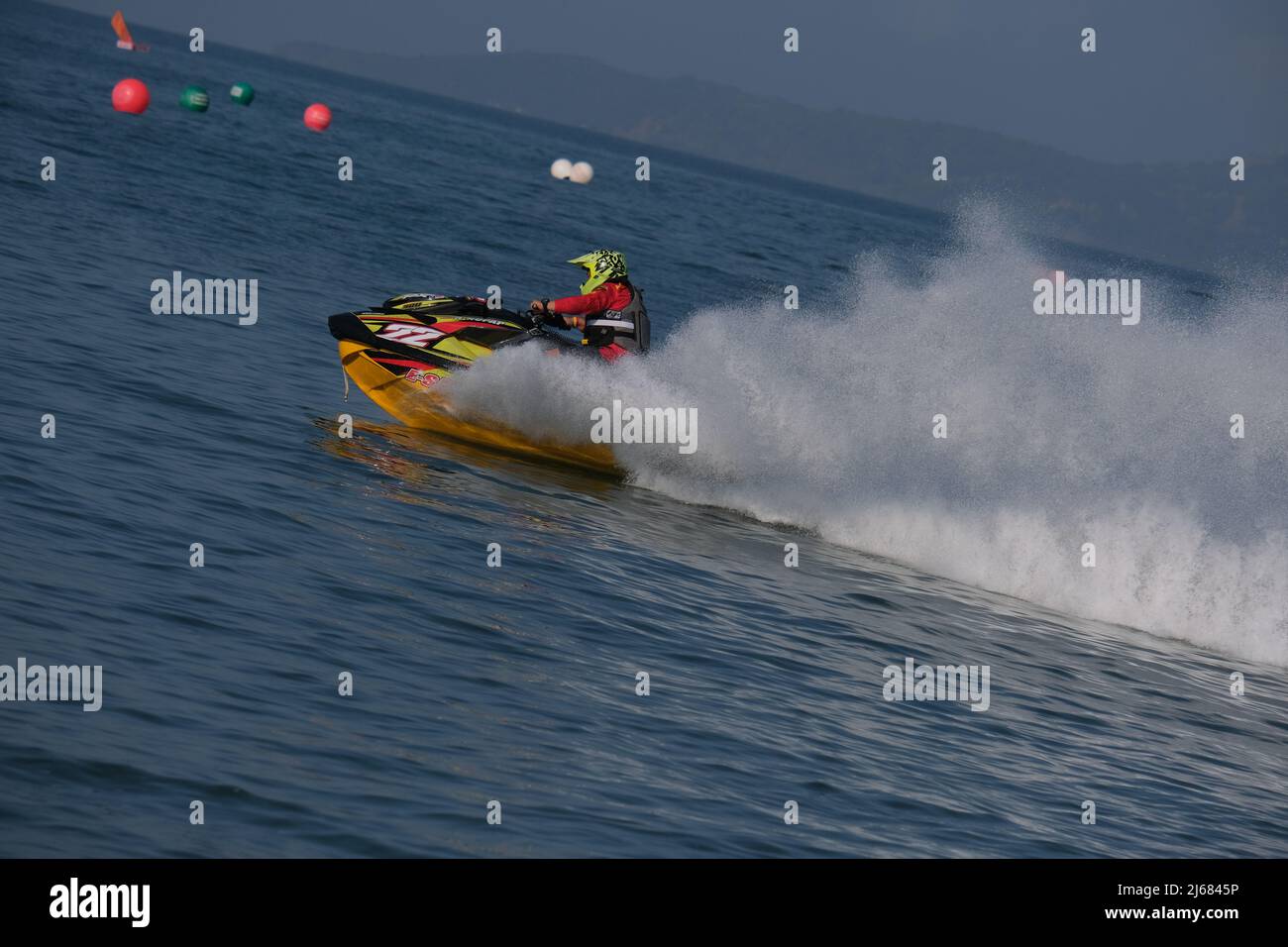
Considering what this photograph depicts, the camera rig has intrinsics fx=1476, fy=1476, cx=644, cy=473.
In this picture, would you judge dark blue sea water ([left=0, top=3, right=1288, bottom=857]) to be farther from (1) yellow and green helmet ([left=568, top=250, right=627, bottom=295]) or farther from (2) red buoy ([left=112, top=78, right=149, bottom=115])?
(2) red buoy ([left=112, top=78, right=149, bottom=115])

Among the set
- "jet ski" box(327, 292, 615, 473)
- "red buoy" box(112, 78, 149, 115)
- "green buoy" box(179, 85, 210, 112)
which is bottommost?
"jet ski" box(327, 292, 615, 473)

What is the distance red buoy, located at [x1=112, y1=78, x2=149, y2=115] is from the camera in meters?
42.6

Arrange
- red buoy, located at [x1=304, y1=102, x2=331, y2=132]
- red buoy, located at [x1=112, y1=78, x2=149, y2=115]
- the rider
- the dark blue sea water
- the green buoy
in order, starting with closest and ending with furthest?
1. the dark blue sea water
2. the rider
3. red buoy, located at [x1=112, y1=78, x2=149, y2=115]
4. the green buoy
5. red buoy, located at [x1=304, y1=102, x2=331, y2=132]

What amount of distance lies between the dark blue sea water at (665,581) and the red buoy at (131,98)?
19.4 metres

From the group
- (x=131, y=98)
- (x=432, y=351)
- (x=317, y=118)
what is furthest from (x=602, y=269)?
(x=317, y=118)

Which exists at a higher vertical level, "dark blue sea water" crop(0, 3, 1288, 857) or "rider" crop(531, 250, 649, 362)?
"rider" crop(531, 250, 649, 362)

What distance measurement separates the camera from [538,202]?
5125 cm

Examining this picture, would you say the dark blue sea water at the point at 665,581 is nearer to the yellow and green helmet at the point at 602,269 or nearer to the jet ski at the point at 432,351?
the jet ski at the point at 432,351

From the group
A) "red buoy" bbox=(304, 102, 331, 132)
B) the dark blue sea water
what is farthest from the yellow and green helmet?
"red buoy" bbox=(304, 102, 331, 132)

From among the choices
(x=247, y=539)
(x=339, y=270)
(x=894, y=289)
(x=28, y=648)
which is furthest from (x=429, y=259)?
(x=28, y=648)

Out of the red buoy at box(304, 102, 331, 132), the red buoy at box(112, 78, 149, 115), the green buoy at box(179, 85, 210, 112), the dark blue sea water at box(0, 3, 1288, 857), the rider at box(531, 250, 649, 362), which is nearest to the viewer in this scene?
the dark blue sea water at box(0, 3, 1288, 857)

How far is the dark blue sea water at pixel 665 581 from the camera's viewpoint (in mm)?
7297

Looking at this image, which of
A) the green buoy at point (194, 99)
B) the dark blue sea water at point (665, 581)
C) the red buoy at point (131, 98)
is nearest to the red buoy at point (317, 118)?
the green buoy at point (194, 99)

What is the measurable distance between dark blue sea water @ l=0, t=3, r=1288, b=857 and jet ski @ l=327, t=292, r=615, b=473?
0.89ft
